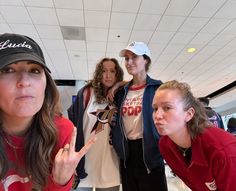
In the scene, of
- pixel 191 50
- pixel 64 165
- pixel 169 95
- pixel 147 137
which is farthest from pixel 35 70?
pixel 191 50

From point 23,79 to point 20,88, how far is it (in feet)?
0.11

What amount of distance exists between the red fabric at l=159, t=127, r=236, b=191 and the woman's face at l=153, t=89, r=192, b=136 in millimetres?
123

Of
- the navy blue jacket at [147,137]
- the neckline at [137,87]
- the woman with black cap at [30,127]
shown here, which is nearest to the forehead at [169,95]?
the navy blue jacket at [147,137]

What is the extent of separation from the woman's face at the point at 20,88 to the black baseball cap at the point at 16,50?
0.04m

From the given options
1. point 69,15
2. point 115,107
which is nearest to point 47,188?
point 115,107

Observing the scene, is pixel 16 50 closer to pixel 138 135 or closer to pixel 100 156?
pixel 138 135

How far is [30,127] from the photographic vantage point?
99cm

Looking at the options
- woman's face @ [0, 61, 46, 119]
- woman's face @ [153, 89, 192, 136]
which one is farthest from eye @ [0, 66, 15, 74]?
woman's face @ [153, 89, 192, 136]

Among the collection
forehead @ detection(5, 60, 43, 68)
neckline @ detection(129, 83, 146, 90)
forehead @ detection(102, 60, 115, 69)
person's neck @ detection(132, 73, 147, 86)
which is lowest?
forehead @ detection(5, 60, 43, 68)

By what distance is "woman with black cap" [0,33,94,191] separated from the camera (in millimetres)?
814

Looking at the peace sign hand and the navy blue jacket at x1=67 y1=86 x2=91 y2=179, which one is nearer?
the peace sign hand

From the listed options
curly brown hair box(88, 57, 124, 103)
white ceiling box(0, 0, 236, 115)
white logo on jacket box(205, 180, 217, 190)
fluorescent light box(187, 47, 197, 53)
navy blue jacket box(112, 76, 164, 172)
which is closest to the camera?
white logo on jacket box(205, 180, 217, 190)

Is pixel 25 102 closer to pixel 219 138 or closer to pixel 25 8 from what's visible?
pixel 219 138

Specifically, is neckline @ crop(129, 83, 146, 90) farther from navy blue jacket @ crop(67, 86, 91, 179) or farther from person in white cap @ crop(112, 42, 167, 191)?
navy blue jacket @ crop(67, 86, 91, 179)
